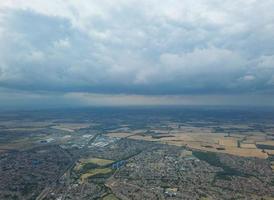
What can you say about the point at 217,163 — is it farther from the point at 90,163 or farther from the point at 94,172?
the point at 90,163

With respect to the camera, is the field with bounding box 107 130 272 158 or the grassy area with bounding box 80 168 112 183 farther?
the field with bounding box 107 130 272 158

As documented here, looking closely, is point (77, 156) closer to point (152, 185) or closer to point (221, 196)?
point (152, 185)

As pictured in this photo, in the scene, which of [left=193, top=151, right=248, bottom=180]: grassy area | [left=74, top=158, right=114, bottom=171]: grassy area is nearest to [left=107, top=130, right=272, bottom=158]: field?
[left=193, top=151, right=248, bottom=180]: grassy area

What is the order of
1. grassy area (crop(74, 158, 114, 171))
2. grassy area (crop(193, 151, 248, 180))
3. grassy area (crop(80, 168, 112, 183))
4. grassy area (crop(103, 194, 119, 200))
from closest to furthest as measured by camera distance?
grassy area (crop(103, 194, 119, 200))
grassy area (crop(80, 168, 112, 183))
grassy area (crop(193, 151, 248, 180))
grassy area (crop(74, 158, 114, 171))

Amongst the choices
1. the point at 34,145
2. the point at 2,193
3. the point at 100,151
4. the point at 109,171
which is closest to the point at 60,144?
the point at 34,145

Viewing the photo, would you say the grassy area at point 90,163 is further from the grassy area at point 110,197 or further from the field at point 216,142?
the field at point 216,142

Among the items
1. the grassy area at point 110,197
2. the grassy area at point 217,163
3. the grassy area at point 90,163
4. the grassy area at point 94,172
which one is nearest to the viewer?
the grassy area at point 110,197

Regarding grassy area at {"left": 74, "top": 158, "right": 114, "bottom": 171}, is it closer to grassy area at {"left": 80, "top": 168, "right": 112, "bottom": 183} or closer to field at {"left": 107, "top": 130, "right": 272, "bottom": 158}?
grassy area at {"left": 80, "top": 168, "right": 112, "bottom": 183}

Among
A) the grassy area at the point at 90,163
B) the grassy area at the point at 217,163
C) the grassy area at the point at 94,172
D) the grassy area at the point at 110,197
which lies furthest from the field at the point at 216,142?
the grassy area at the point at 110,197

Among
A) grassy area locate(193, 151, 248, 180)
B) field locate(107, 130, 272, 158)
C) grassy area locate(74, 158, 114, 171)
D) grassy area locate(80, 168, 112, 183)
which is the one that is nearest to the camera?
grassy area locate(80, 168, 112, 183)

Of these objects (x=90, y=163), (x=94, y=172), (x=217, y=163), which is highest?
(x=217, y=163)

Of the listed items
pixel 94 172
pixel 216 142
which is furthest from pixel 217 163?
pixel 216 142
